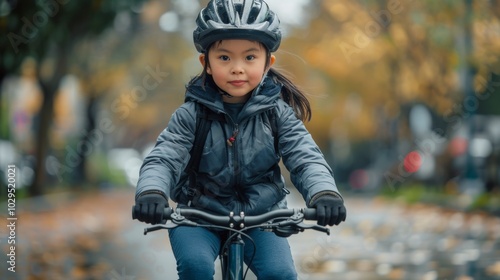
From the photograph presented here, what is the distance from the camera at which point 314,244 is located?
Answer: 13.8m

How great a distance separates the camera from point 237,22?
388cm

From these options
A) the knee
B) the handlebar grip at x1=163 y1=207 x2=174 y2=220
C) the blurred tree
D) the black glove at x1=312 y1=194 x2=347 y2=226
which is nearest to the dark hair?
the black glove at x1=312 y1=194 x2=347 y2=226

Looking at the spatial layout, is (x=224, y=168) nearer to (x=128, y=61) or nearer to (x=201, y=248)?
(x=201, y=248)

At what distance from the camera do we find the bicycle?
3619mm

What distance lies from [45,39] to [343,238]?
962 cm

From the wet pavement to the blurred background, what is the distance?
4 cm

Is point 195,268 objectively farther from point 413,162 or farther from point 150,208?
point 413,162

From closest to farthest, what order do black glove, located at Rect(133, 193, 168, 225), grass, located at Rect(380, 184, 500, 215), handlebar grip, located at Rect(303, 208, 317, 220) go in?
black glove, located at Rect(133, 193, 168, 225)
handlebar grip, located at Rect(303, 208, 317, 220)
grass, located at Rect(380, 184, 500, 215)

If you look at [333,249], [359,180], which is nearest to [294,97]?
[333,249]

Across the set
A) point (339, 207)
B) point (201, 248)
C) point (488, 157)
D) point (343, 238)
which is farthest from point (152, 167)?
point (488, 157)

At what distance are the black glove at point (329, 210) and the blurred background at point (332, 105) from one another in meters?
4.02

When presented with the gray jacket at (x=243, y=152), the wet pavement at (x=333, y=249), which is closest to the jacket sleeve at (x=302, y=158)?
the gray jacket at (x=243, y=152)

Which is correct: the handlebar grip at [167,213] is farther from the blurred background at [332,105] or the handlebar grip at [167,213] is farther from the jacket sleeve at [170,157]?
the blurred background at [332,105]

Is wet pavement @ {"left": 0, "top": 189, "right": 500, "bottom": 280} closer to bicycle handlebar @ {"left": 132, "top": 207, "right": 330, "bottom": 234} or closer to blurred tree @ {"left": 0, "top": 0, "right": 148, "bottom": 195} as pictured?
blurred tree @ {"left": 0, "top": 0, "right": 148, "bottom": 195}
